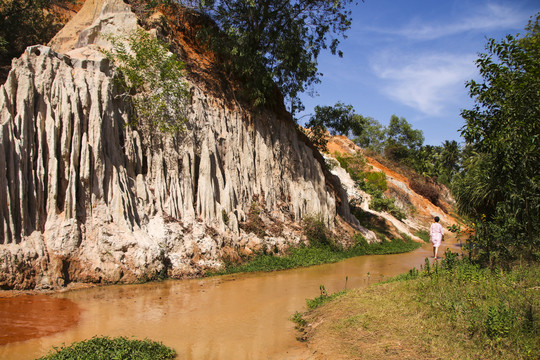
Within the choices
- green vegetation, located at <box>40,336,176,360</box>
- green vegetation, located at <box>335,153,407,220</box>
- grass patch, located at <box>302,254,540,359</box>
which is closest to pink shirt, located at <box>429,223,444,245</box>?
grass patch, located at <box>302,254,540,359</box>

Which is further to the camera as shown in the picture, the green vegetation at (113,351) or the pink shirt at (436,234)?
the pink shirt at (436,234)

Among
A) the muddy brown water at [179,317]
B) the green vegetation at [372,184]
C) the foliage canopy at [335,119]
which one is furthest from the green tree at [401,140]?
the muddy brown water at [179,317]

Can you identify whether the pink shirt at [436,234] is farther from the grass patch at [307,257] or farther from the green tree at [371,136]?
the green tree at [371,136]

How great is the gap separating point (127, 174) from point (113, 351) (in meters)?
8.12

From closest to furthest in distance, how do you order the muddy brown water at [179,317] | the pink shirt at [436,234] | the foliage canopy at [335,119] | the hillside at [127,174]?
the muddy brown water at [179,317], the hillside at [127,174], the pink shirt at [436,234], the foliage canopy at [335,119]

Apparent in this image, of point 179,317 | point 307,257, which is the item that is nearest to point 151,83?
point 307,257

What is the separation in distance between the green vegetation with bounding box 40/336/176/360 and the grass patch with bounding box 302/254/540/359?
2473mm

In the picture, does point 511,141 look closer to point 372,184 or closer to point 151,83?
point 151,83

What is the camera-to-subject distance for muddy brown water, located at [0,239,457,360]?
668 centimetres

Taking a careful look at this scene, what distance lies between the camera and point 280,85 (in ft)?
Answer: 67.3

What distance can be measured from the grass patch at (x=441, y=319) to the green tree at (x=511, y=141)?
2.60 ft

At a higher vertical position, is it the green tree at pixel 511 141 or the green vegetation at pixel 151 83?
the green vegetation at pixel 151 83

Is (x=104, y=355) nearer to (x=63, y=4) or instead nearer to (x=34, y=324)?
(x=34, y=324)

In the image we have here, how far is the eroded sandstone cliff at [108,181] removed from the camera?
10.2 meters
